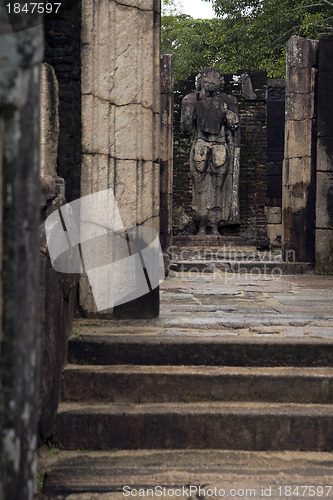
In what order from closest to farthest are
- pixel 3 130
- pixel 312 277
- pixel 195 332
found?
1. pixel 3 130
2. pixel 195 332
3. pixel 312 277

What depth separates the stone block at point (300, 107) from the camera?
294 inches

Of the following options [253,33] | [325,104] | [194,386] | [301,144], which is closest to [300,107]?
[325,104]

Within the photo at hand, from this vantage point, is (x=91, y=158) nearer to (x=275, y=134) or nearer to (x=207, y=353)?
(x=207, y=353)

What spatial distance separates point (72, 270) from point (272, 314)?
1650 mm

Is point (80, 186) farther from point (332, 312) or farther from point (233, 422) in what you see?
point (332, 312)

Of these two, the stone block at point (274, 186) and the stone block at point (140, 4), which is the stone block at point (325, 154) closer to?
the stone block at point (140, 4)

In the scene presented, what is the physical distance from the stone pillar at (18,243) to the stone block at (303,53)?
6.92 m

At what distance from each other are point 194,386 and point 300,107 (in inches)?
217

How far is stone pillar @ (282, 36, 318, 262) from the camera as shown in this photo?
7461 mm

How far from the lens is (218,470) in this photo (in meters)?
2.54

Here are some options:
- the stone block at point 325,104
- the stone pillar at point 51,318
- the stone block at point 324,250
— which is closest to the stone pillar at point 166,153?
the stone block at point 324,250

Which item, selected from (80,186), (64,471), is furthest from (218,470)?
(80,186)

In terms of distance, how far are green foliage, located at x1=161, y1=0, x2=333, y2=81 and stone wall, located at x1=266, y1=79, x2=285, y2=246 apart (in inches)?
140

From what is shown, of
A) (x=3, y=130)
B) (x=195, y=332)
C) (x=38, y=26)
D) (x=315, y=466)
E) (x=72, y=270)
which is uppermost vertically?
(x=38, y=26)
